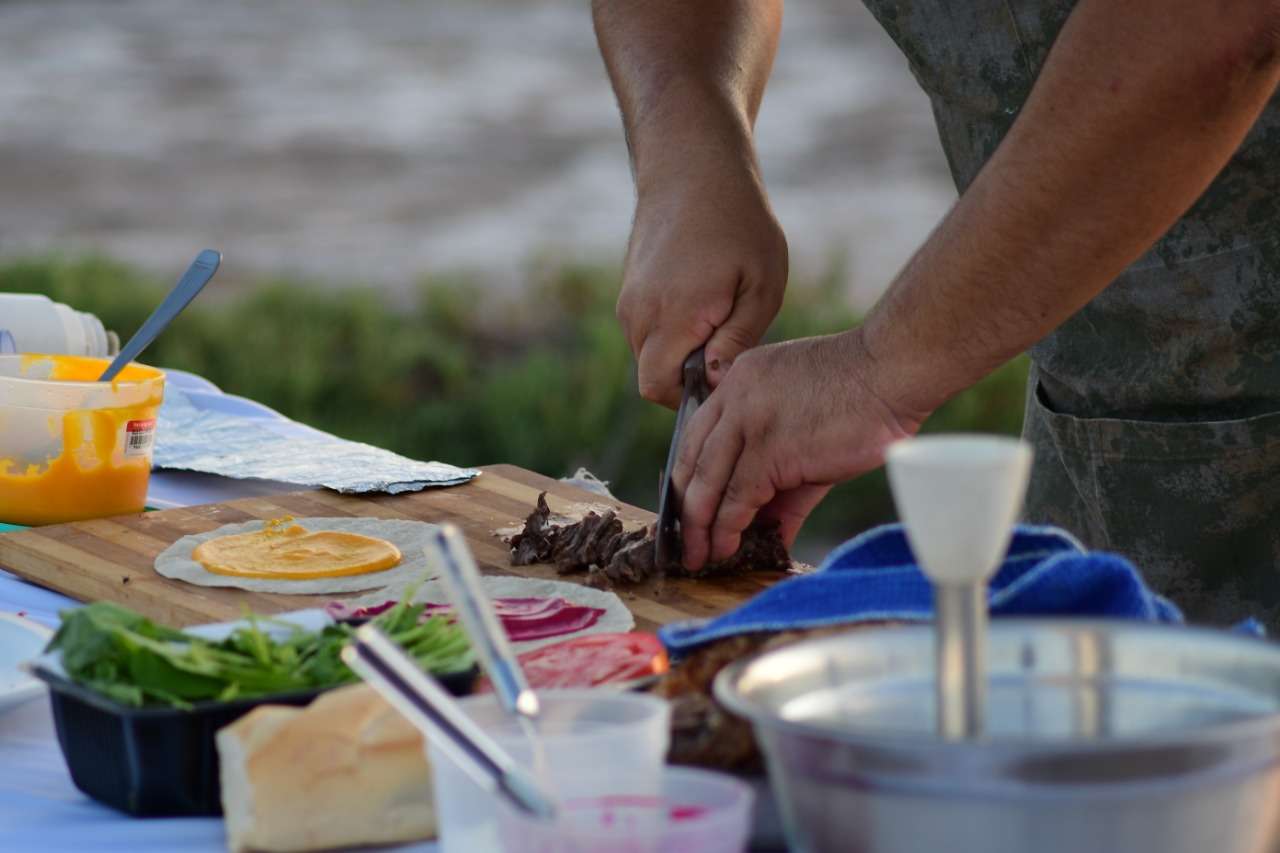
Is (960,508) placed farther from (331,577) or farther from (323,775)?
(331,577)

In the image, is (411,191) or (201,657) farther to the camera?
(411,191)

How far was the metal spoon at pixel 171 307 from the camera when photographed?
8.37 feet

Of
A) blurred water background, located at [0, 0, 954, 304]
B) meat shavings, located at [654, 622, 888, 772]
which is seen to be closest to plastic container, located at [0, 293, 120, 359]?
meat shavings, located at [654, 622, 888, 772]

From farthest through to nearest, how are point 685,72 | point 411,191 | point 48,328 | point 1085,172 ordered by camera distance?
1. point 411,191
2. point 48,328
3. point 685,72
4. point 1085,172

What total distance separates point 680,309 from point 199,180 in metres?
8.81

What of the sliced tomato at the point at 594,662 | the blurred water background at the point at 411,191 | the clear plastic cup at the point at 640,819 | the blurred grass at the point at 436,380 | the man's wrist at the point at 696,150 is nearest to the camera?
the clear plastic cup at the point at 640,819

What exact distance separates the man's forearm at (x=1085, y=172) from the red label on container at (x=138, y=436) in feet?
3.92

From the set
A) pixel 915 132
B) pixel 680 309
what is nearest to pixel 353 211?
pixel 915 132

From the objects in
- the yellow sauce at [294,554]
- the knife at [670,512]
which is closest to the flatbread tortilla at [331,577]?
the yellow sauce at [294,554]

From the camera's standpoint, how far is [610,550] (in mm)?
2262

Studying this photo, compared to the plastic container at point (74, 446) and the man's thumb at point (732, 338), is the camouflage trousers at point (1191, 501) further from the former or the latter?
the plastic container at point (74, 446)

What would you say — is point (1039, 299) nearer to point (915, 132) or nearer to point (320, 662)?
point (320, 662)

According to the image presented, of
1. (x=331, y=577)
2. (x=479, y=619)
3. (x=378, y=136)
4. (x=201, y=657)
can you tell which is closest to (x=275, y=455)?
(x=331, y=577)

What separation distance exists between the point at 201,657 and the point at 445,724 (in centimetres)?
39
